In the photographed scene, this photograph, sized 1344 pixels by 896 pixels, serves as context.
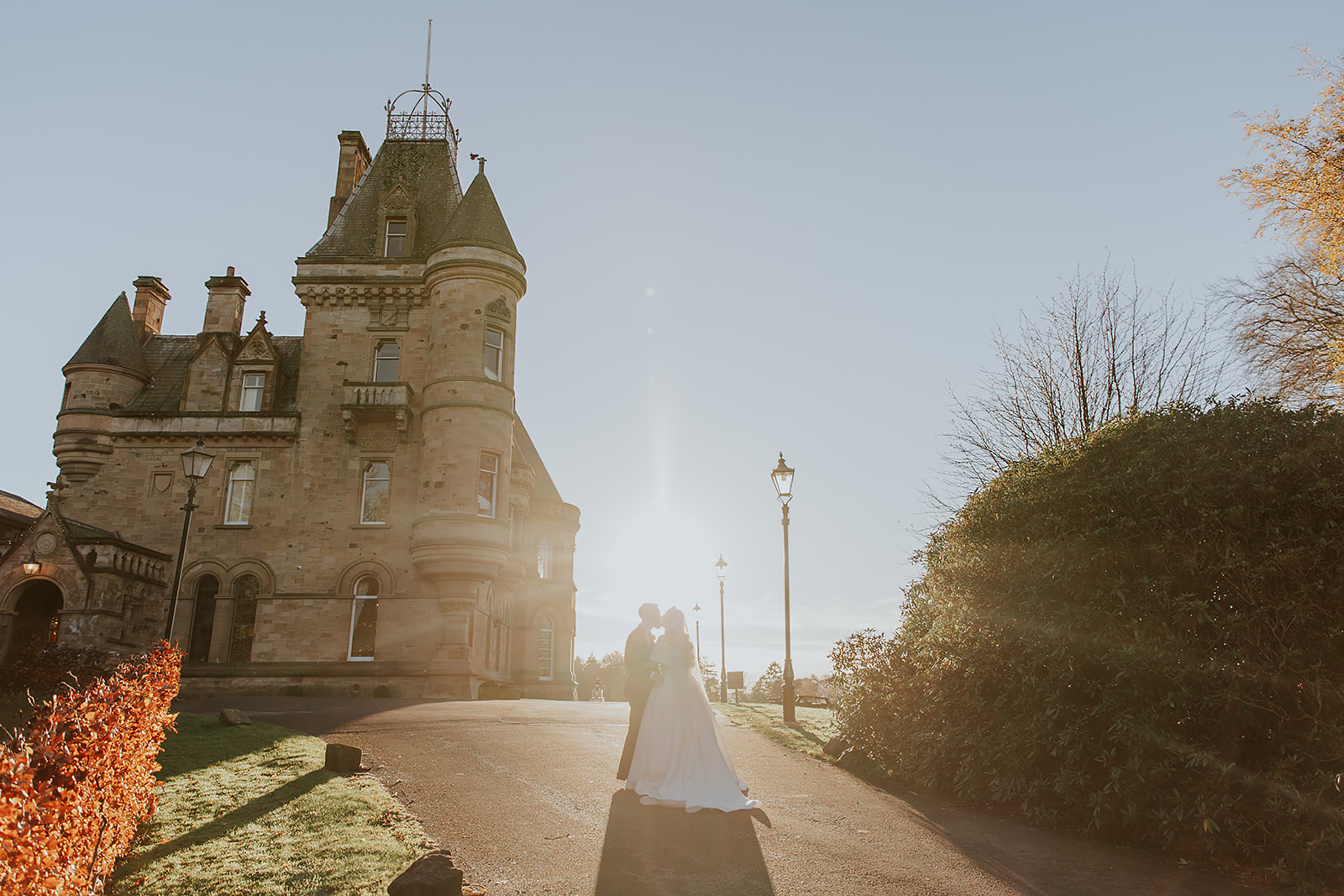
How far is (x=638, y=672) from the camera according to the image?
10.1 m

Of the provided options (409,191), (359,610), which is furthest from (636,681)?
(409,191)

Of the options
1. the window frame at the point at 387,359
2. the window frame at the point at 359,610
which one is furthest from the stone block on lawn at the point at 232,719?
the window frame at the point at 387,359

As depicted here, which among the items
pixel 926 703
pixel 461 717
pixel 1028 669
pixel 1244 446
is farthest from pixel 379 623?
pixel 1244 446

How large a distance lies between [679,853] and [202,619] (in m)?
24.8

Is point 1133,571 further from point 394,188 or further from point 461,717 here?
point 394,188

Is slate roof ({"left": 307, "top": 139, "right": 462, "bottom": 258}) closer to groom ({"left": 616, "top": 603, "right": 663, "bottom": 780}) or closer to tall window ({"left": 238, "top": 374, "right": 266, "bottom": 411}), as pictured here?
tall window ({"left": 238, "top": 374, "right": 266, "bottom": 411})

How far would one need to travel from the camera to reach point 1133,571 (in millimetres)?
9797

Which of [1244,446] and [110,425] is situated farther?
[110,425]

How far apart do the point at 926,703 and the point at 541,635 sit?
97.1 feet

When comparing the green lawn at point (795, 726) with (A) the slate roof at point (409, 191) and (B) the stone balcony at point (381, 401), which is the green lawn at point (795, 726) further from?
(A) the slate roof at point (409, 191)

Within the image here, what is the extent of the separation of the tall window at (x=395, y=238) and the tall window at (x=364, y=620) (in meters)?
11.3

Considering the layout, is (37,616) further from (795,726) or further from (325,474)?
(795,726)

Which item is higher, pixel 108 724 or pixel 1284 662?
A: pixel 1284 662

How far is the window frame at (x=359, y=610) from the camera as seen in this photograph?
2661 centimetres
